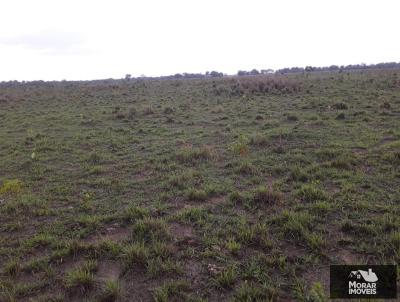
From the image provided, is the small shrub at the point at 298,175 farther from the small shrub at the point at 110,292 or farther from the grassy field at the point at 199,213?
the small shrub at the point at 110,292

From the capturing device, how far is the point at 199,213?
545cm

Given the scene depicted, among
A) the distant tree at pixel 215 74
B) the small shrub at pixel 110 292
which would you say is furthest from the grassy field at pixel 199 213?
the distant tree at pixel 215 74

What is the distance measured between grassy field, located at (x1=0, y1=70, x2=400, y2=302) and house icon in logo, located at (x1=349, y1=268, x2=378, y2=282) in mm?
235

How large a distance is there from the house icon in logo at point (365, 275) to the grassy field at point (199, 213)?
0.23 metres

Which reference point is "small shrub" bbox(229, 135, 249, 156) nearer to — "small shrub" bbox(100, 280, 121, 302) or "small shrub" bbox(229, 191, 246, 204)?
"small shrub" bbox(229, 191, 246, 204)

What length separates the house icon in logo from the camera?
11.7ft

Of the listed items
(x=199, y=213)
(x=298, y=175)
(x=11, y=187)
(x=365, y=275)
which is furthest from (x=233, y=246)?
(x=11, y=187)

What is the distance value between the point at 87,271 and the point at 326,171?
5.56m

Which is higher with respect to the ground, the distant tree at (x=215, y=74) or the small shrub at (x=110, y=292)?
the distant tree at (x=215, y=74)

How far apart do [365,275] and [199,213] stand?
9.00ft

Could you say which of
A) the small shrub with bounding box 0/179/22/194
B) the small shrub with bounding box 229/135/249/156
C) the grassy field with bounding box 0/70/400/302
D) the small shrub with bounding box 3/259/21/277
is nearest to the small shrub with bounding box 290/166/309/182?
the grassy field with bounding box 0/70/400/302

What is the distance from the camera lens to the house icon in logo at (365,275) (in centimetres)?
356

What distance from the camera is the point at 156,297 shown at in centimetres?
353

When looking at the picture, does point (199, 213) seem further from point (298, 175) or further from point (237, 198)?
point (298, 175)
